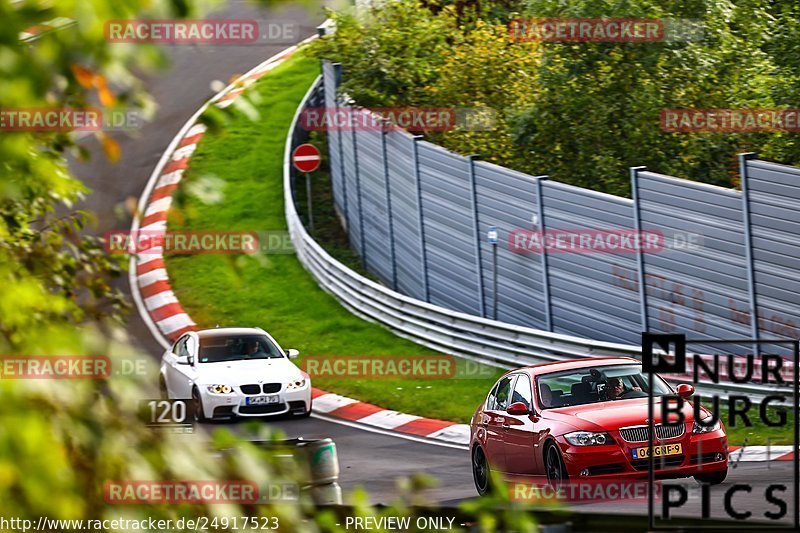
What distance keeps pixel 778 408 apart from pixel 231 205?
786 inches

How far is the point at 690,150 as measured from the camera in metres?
23.6

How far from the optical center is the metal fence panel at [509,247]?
22.2 metres

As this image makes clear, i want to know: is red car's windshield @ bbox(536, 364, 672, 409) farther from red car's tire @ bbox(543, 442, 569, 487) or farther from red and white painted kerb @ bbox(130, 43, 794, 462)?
red and white painted kerb @ bbox(130, 43, 794, 462)

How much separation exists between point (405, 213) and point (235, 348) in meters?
7.33

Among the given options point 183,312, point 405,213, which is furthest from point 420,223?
point 183,312

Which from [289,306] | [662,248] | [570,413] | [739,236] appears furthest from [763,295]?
[289,306]

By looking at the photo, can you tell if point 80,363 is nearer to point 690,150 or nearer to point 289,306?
point 690,150

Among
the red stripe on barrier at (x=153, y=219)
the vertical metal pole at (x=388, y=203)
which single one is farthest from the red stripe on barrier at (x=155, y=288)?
the vertical metal pole at (x=388, y=203)

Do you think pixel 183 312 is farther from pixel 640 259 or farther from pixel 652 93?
pixel 640 259

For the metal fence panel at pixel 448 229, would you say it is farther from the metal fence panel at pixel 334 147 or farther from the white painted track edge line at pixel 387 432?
the metal fence panel at pixel 334 147

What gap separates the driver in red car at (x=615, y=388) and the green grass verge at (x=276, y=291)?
555 centimetres

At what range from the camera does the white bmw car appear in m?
19.5

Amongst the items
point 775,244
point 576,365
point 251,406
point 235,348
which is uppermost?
point 775,244

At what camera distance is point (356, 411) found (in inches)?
805
